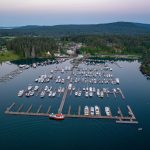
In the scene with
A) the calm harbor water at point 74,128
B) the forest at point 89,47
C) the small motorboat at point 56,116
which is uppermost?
the small motorboat at point 56,116

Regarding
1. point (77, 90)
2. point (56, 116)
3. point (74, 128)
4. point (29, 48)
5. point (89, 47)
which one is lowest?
point (89, 47)

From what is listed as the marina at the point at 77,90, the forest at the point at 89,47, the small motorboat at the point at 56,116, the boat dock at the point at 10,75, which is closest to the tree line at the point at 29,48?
the forest at the point at 89,47

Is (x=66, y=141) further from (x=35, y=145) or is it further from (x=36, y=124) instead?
(x=36, y=124)

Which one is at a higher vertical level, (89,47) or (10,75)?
(10,75)

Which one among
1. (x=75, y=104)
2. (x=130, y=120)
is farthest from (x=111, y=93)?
(x=130, y=120)

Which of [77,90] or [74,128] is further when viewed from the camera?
[77,90]

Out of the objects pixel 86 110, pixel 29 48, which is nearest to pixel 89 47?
pixel 29 48

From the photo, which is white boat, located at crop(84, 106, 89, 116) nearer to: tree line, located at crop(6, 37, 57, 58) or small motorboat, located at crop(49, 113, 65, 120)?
small motorboat, located at crop(49, 113, 65, 120)

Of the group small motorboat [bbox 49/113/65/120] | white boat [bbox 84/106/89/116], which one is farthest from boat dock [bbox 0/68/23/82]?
white boat [bbox 84/106/89/116]

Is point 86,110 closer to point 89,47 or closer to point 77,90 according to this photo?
point 77,90

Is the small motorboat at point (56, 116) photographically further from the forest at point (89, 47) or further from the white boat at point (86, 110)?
the forest at point (89, 47)

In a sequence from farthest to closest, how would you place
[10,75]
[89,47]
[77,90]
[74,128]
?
[89,47], [10,75], [77,90], [74,128]
